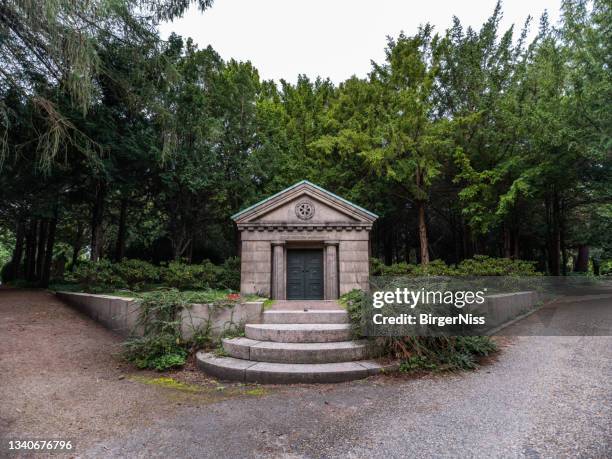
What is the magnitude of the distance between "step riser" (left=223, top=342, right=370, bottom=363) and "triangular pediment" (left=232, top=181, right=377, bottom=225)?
210 inches

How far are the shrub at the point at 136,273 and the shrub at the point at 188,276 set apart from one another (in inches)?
14.0

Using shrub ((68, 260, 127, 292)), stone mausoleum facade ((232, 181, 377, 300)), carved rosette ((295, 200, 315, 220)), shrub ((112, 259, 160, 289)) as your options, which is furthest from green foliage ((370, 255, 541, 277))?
shrub ((68, 260, 127, 292))

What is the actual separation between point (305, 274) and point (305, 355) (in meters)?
5.26

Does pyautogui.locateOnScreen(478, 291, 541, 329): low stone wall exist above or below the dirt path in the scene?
above

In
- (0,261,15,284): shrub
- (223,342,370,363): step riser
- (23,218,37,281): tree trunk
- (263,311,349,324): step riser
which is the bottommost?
(223,342,370,363): step riser

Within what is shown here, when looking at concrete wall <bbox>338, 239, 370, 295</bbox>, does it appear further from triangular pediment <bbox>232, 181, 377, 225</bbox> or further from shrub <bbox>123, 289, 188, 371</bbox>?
shrub <bbox>123, 289, 188, 371</bbox>

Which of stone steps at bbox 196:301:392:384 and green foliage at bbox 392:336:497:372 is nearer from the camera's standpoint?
stone steps at bbox 196:301:392:384

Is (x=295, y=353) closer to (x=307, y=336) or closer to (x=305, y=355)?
(x=305, y=355)

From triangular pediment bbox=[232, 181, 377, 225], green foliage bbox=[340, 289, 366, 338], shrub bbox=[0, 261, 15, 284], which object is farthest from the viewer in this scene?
shrub bbox=[0, 261, 15, 284]

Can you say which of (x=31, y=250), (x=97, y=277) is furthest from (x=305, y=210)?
(x=31, y=250)

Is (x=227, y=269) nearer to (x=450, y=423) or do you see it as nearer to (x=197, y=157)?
(x=197, y=157)

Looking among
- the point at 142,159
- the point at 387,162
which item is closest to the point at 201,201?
the point at 142,159

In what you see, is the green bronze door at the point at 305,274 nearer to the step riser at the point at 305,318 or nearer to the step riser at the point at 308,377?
the step riser at the point at 305,318

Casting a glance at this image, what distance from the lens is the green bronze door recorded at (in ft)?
34.2
